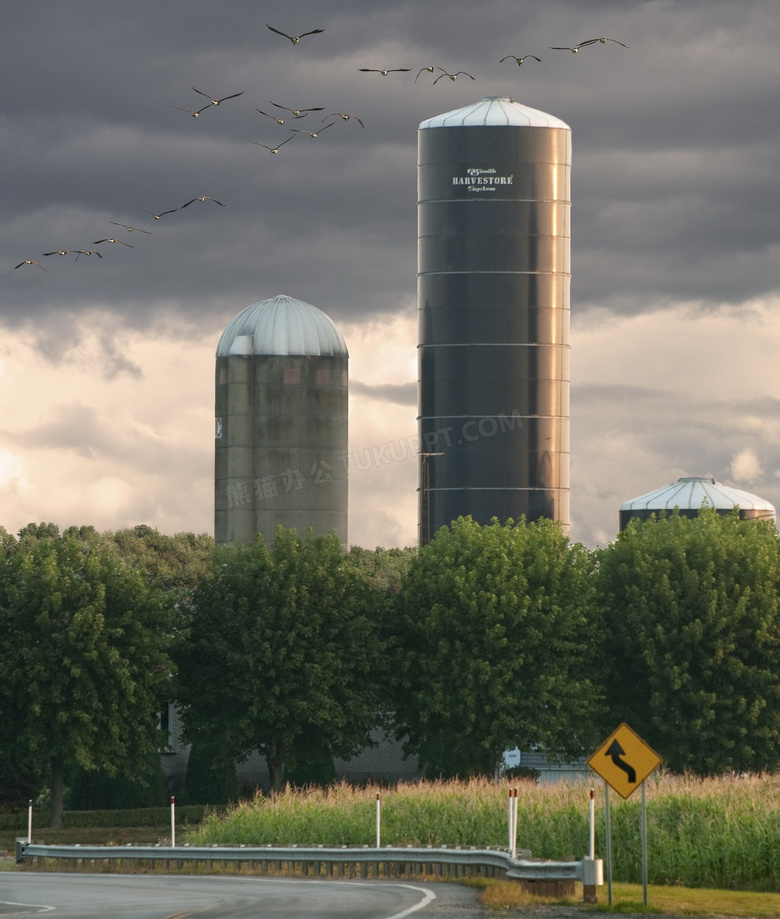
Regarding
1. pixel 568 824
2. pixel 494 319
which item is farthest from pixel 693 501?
pixel 568 824

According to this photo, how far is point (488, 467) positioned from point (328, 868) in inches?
2846

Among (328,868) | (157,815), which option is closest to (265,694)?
(157,815)

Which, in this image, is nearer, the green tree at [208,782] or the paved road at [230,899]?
the paved road at [230,899]

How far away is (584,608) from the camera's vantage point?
5603cm

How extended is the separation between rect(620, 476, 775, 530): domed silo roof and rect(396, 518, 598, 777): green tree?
48.7 m

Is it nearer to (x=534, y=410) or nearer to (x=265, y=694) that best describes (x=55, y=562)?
(x=265, y=694)

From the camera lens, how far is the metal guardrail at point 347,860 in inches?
965

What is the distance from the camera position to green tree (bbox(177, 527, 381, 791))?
54375 millimetres

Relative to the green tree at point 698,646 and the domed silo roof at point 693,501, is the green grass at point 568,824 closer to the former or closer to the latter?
the green tree at point 698,646

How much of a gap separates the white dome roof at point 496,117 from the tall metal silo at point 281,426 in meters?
21.6

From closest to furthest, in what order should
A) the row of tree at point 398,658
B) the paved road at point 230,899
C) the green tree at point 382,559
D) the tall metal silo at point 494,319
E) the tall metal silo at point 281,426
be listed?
the paved road at point 230,899 → the row of tree at point 398,658 → the tall metal silo at point 281,426 → the tall metal silo at point 494,319 → the green tree at point 382,559

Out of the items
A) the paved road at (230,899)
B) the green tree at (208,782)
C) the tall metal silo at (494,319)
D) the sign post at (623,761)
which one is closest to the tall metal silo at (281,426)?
the tall metal silo at (494,319)

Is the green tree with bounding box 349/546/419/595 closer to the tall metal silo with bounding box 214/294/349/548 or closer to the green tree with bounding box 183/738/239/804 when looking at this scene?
the tall metal silo with bounding box 214/294/349/548

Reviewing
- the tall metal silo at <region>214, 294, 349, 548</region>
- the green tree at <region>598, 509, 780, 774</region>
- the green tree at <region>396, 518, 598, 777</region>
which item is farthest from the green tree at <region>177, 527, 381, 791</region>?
the tall metal silo at <region>214, 294, 349, 548</region>
